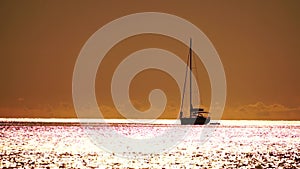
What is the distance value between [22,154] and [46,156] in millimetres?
5098

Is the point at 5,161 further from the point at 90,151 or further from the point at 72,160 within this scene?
the point at 90,151

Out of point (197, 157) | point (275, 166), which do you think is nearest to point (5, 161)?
point (197, 157)

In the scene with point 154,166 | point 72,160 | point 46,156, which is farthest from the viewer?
point 46,156

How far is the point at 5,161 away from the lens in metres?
85.1

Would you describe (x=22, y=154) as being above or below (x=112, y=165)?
above

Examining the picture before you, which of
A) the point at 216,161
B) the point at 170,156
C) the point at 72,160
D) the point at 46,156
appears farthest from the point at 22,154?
the point at 216,161

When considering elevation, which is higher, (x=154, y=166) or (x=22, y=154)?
(x=22, y=154)

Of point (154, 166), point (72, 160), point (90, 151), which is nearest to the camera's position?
point (154, 166)

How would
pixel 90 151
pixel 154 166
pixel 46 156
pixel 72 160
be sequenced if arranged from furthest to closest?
1. pixel 90 151
2. pixel 46 156
3. pixel 72 160
4. pixel 154 166

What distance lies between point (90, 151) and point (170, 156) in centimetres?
1475

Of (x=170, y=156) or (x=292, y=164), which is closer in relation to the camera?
(x=292, y=164)

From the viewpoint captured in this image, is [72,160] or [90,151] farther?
[90,151]

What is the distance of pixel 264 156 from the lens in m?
99.7

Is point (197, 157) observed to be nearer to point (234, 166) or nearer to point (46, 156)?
point (234, 166)
